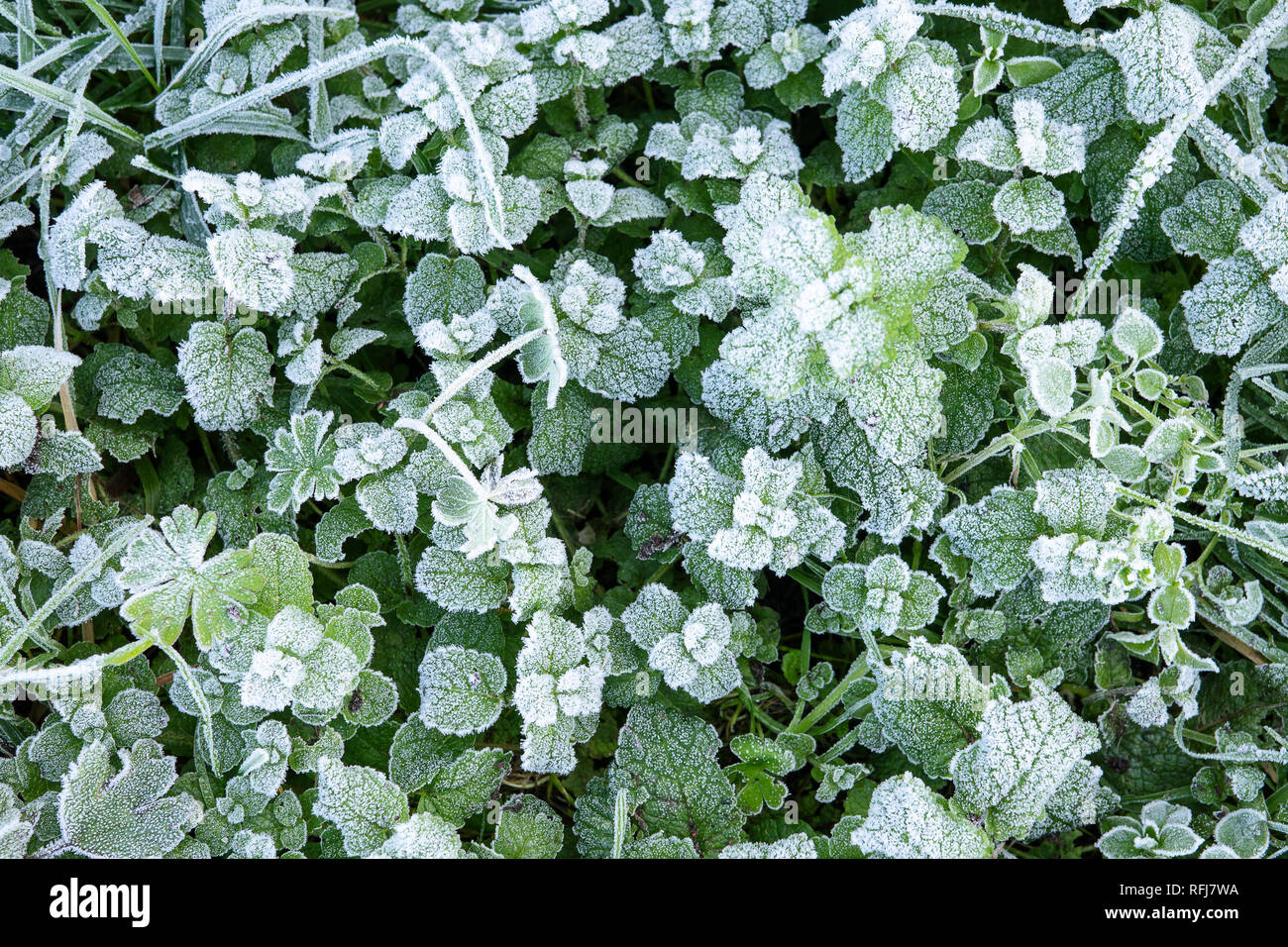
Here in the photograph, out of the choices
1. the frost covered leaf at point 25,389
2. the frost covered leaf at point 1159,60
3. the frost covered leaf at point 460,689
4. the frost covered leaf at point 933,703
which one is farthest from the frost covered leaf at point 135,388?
the frost covered leaf at point 1159,60

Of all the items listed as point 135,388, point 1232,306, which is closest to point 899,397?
point 1232,306

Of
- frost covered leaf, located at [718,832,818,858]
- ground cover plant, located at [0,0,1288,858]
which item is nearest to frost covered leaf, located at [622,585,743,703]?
ground cover plant, located at [0,0,1288,858]

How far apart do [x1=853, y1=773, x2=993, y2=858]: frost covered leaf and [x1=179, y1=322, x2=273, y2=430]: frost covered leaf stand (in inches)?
61.1

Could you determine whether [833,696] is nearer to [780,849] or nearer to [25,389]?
[780,849]

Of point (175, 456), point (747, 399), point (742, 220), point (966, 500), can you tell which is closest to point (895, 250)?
point (742, 220)

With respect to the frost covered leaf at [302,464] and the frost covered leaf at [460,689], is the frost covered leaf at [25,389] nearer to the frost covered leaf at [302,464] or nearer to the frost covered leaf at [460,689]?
the frost covered leaf at [302,464]

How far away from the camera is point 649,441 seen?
2406 millimetres

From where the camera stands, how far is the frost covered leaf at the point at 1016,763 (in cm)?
193

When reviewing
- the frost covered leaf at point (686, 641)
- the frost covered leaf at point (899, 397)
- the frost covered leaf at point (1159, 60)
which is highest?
the frost covered leaf at point (1159, 60)

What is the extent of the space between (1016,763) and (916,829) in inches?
9.6

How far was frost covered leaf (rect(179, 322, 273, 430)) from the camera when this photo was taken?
7.17ft

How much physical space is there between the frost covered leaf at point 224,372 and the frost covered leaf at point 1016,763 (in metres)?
A: 1.66

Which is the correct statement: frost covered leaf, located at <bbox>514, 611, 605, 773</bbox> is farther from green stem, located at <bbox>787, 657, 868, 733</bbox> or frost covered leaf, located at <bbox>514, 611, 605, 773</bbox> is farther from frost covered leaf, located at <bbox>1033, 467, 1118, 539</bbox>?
frost covered leaf, located at <bbox>1033, 467, 1118, 539</bbox>
